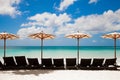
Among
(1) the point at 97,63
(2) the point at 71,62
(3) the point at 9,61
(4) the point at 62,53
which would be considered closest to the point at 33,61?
(3) the point at 9,61

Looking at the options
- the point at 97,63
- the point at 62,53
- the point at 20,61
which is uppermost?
the point at 20,61

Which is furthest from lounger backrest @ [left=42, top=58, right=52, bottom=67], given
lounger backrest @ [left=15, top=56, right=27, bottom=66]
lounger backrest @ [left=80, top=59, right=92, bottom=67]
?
lounger backrest @ [left=80, top=59, right=92, bottom=67]

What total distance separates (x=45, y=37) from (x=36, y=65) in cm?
233

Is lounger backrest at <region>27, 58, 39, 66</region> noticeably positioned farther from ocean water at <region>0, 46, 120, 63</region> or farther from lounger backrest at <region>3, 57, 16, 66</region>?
ocean water at <region>0, 46, 120, 63</region>

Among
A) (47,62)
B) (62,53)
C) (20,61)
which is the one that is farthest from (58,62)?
(62,53)

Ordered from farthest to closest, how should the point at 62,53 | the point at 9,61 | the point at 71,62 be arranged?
1. the point at 62,53
2. the point at 71,62
3. the point at 9,61

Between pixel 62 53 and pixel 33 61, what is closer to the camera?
pixel 33 61

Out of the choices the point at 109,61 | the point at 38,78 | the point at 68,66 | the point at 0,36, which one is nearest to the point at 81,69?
the point at 68,66

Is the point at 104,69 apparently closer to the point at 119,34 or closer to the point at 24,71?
the point at 119,34

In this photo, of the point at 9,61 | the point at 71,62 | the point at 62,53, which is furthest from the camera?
the point at 62,53

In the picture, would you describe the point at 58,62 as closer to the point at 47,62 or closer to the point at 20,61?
the point at 47,62

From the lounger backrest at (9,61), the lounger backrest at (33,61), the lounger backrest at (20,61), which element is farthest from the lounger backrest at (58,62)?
the lounger backrest at (9,61)

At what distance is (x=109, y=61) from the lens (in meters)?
12.3

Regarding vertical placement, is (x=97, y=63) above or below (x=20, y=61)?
below
